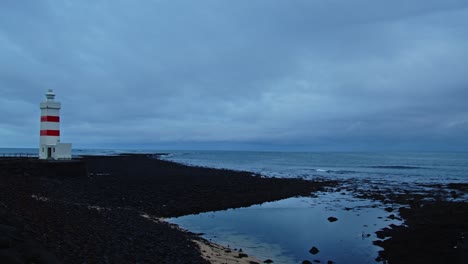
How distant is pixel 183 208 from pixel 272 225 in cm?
538

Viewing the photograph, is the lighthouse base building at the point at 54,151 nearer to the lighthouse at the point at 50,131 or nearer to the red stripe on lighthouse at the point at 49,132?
the lighthouse at the point at 50,131

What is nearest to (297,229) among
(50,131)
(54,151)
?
(54,151)

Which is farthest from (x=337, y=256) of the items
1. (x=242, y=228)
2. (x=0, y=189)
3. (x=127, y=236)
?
(x=0, y=189)

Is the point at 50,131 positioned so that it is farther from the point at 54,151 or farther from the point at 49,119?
the point at 54,151

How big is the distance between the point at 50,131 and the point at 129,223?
1764cm

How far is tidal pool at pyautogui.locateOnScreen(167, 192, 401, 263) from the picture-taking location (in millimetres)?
14664

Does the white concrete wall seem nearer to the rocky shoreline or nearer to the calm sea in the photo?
the rocky shoreline

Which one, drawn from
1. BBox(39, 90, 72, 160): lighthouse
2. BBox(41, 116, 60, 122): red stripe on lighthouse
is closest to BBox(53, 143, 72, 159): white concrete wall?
BBox(39, 90, 72, 160): lighthouse

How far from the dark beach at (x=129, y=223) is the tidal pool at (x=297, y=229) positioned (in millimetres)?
1039

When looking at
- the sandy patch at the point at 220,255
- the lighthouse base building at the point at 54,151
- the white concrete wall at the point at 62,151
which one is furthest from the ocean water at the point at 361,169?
the sandy patch at the point at 220,255

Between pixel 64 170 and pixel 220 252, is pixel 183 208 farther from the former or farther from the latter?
pixel 64 170

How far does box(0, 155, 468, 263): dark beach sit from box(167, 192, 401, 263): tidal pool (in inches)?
40.9

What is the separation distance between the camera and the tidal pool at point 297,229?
14.7m

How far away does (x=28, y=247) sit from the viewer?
26.6 ft
